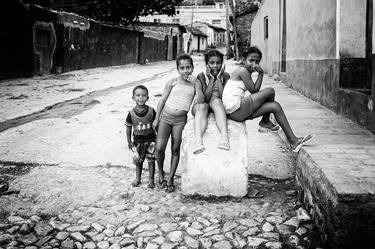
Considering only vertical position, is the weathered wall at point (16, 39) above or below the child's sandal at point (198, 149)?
above

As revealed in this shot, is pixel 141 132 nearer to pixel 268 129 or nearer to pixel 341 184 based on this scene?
pixel 268 129

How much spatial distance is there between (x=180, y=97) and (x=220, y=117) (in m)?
0.44

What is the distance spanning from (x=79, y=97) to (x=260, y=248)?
686 cm

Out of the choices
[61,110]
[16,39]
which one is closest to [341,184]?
[61,110]

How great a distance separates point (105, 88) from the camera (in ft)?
33.8

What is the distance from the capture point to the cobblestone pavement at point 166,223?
8.43 ft

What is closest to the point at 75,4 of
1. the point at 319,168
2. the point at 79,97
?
the point at 79,97

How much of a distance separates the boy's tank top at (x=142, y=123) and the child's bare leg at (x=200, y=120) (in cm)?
43

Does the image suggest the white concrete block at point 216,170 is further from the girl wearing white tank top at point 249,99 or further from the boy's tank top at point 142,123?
the boy's tank top at point 142,123

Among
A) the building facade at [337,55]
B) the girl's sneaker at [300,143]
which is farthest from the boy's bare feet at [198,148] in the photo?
the building facade at [337,55]

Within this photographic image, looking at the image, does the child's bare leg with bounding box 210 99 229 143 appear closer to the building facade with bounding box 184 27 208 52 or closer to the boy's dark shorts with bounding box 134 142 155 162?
the boy's dark shorts with bounding box 134 142 155 162

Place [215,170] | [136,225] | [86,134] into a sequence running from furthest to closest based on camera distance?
[86,134], [215,170], [136,225]

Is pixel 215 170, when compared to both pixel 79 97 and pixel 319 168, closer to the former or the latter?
pixel 319 168

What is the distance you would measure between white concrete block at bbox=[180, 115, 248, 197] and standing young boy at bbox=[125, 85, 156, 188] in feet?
1.45
